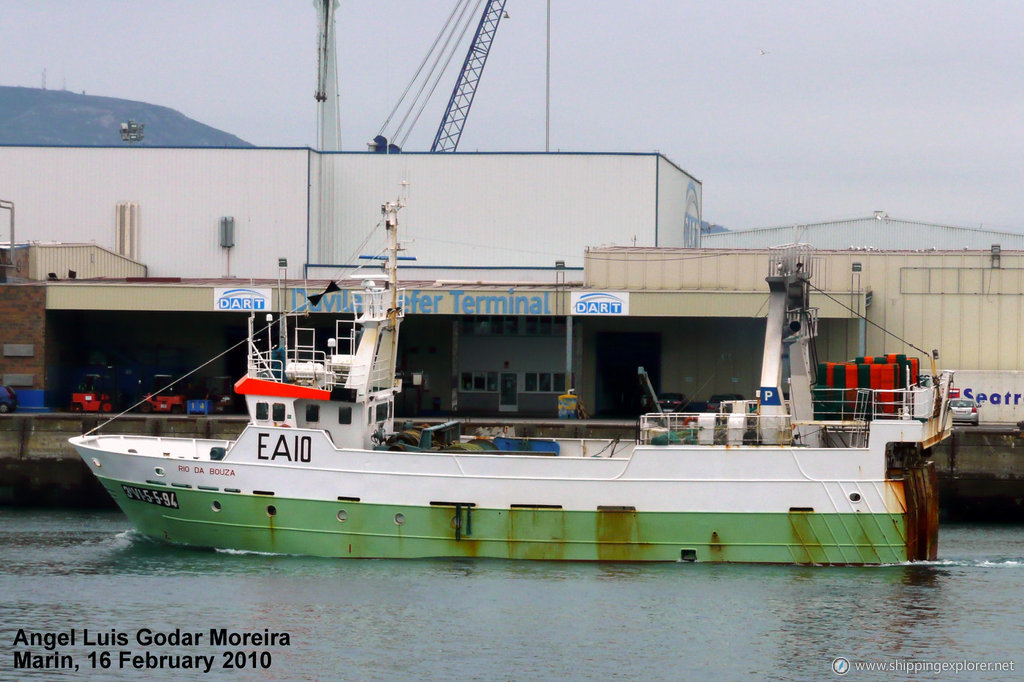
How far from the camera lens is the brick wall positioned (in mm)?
44000

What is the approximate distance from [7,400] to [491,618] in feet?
85.2

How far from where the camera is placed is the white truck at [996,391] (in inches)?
1708

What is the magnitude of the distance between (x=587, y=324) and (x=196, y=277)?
695 inches

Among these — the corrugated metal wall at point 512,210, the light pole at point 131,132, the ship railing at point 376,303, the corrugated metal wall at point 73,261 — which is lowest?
the ship railing at point 376,303

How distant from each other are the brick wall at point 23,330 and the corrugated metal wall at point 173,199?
34.0 feet

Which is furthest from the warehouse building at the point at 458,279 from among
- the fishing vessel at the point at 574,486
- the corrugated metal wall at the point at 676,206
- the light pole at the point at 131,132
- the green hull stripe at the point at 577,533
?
the green hull stripe at the point at 577,533

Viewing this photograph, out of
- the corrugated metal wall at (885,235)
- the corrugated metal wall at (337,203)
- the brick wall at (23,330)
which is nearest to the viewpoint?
the brick wall at (23,330)

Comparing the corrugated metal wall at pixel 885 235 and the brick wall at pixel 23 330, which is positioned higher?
the corrugated metal wall at pixel 885 235

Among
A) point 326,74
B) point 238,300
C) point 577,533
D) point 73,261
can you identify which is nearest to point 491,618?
point 577,533

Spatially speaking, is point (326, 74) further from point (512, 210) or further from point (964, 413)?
point (964, 413)

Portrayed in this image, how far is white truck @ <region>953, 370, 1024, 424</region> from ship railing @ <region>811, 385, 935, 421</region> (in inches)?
691

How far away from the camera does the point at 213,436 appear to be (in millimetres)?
37062

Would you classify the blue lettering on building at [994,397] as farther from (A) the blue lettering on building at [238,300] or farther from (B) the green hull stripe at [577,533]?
(A) the blue lettering on building at [238,300]

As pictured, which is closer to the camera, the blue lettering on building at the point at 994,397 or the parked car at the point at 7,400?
the parked car at the point at 7,400
